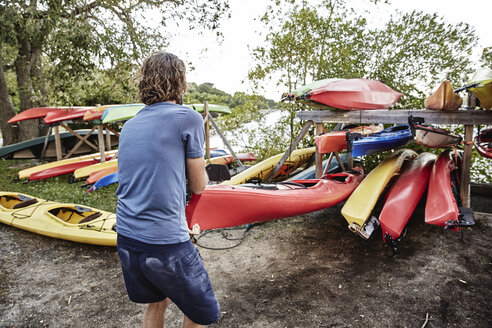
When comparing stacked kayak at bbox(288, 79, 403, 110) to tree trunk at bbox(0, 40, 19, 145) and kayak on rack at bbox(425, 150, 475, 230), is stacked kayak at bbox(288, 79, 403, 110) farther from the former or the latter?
tree trunk at bbox(0, 40, 19, 145)

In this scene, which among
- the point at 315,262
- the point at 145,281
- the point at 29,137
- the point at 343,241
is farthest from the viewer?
the point at 29,137

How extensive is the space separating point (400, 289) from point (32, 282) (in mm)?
3401

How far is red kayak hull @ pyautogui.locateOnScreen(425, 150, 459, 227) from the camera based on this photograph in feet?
8.87

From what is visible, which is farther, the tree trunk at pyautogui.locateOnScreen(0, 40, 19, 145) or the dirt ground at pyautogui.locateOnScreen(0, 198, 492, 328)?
the tree trunk at pyautogui.locateOnScreen(0, 40, 19, 145)

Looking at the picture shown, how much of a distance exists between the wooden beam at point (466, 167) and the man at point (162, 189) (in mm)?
3525

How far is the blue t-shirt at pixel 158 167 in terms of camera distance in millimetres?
1227

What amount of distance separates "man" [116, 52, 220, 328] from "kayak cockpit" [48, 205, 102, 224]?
3160mm

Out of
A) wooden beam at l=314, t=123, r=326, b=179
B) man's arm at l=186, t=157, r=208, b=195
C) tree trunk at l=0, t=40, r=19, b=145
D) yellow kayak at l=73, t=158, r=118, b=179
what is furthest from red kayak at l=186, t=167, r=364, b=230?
tree trunk at l=0, t=40, r=19, b=145

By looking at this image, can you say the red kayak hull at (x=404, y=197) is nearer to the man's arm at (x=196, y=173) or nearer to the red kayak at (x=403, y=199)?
the red kayak at (x=403, y=199)

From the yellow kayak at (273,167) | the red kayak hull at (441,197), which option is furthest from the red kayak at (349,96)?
the yellow kayak at (273,167)

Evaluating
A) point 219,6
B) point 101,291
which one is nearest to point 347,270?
point 101,291

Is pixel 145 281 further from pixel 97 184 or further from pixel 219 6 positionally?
pixel 219 6

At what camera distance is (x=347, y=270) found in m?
2.92

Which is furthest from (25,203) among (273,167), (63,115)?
(273,167)
